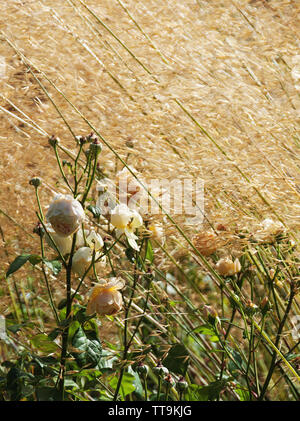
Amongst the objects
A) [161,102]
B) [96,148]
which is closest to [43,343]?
[96,148]

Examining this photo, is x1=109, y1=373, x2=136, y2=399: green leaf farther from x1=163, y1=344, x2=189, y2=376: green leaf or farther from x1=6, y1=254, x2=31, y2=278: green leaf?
x1=6, y1=254, x2=31, y2=278: green leaf

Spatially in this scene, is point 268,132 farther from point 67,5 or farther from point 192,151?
point 67,5

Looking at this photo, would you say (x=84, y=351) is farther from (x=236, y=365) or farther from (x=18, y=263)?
(x=236, y=365)

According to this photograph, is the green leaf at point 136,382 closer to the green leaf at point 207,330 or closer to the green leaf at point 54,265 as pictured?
the green leaf at point 207,330

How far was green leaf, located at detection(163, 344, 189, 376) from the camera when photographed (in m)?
0.79

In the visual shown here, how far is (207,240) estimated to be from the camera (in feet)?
2.58

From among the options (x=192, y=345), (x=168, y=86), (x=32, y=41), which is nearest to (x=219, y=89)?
(x=168, y=86)

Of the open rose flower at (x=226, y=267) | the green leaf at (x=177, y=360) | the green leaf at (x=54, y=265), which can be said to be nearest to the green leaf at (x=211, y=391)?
the green leaf at (x=177, y=360)

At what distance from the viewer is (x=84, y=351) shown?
740 mm

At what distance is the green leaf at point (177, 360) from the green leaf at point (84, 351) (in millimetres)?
103

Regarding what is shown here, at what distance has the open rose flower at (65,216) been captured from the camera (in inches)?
Answer: 26.5

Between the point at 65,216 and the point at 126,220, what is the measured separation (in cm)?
11

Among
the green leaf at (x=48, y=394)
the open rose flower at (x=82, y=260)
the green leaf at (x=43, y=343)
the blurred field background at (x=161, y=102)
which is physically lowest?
the green leaf at (x=48, y=394)

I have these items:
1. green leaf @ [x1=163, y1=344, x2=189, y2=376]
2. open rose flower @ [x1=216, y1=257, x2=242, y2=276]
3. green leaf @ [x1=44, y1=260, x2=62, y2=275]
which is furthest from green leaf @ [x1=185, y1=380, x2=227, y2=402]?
green leaf @ [x1=44, y1=260, x2=62, y2=275]
